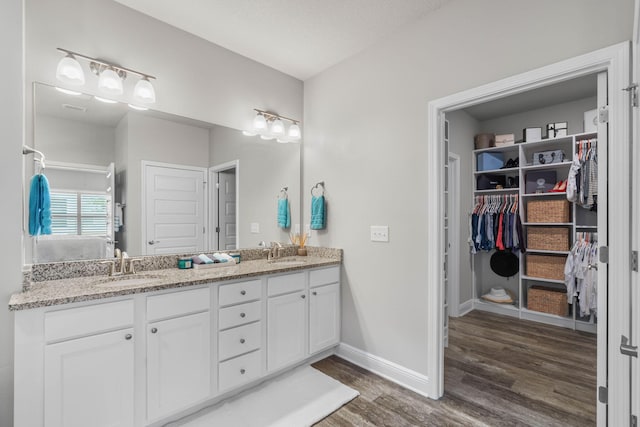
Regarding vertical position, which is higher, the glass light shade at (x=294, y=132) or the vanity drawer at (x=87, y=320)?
the glass light shade at (x=294, y=132)

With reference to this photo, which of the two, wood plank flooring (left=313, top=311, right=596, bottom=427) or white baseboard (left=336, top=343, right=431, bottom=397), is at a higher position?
white baseboard (left=336, top=343, right=431, bottom=397)

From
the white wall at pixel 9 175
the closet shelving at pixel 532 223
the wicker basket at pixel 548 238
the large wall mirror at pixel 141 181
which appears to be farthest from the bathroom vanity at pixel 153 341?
the wicker basket at pixel 548 238

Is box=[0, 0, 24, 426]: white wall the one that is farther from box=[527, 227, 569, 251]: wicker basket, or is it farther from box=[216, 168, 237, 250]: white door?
box=[527, 227, 569, 251]: wicker basket

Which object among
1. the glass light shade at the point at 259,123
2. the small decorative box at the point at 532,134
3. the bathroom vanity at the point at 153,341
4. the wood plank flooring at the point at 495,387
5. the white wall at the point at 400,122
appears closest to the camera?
the bathroom vanity at the point at 153,341

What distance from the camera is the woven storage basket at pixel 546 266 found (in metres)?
3.73

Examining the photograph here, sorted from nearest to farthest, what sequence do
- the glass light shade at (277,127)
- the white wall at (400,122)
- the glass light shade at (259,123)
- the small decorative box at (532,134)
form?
1. the white wall at (400,122)
2. the glass light shade at (259,123)
3. the glass light shade at (277,127)
4. the small decorative box at (532,134)

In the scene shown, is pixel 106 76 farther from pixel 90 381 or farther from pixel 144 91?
pixel 90 381

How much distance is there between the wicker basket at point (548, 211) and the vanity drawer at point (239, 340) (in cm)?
369

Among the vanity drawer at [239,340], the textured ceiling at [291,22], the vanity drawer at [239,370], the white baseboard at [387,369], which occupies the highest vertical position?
the textured ceiling at [291,22]

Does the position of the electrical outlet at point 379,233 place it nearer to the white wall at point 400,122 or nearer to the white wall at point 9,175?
the white wall at point 400,122

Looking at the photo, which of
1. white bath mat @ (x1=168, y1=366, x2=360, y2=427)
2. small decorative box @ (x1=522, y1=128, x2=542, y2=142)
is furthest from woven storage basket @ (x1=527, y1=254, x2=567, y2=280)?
white bath mat @ (x1=168, y1=366, x2=360, y2=427)

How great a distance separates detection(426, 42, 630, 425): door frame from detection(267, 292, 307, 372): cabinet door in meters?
1.00

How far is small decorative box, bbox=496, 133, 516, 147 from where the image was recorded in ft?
13.6

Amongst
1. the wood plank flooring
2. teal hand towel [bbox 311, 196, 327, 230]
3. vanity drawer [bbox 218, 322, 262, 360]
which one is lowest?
the wood plank flooring
